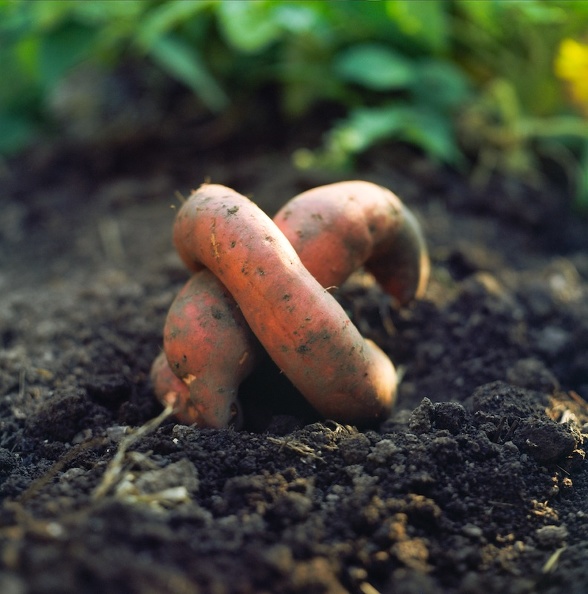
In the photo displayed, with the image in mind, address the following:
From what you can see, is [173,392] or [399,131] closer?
[173,392]

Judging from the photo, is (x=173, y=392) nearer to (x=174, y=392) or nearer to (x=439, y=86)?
(x=174, y=392)

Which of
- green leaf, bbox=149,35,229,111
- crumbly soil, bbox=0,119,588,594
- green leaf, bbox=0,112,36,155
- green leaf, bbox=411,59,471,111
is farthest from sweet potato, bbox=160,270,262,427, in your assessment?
green leaf, bbox=0,112,36,155

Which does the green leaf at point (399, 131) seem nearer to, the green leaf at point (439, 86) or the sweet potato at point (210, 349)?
the green leaf at point (439, 86)

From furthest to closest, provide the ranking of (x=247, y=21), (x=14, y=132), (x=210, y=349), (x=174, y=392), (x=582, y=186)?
(x=14, y=132)
(x=582, y=186)
(x=247, y=21)
(x=174, y=392)
(x=210, y=349)

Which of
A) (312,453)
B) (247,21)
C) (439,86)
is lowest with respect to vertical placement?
(312,453)

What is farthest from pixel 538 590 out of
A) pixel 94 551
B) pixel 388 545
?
pixel 94 551

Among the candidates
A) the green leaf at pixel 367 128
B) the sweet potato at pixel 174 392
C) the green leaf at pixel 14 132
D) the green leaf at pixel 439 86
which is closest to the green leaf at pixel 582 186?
the green leaf at pixel 439 86

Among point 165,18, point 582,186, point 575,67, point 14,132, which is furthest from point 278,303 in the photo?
point 14,132
